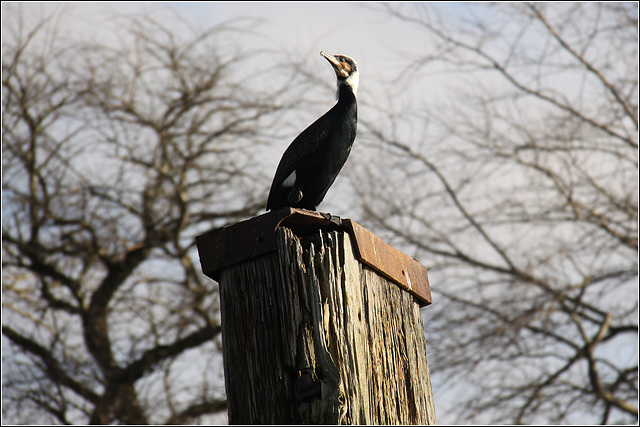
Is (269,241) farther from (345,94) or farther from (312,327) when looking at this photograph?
(345,94)

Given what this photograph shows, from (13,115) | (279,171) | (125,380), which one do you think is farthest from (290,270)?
(13,115)

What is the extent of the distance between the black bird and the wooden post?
68.3 inches

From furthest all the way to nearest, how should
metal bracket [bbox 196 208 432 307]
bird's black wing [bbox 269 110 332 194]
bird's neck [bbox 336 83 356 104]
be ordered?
bird's neck [bbox 336 83 356 104]
bird's black wing [bbox 269 110 332 194]
metal bracket [bbox 196 208 432 307]

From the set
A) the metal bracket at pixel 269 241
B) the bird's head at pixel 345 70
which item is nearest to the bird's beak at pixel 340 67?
the bird's head at pixel 345 70

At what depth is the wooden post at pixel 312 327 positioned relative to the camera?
1829 millimetres

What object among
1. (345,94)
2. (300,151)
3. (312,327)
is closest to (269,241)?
(312,327)

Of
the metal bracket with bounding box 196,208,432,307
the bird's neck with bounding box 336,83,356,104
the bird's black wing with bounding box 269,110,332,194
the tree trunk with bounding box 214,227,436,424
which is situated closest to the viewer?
the tree trunk with bounding box 214,227,436,424

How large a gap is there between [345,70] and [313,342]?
303cm

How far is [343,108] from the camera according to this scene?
4039mm

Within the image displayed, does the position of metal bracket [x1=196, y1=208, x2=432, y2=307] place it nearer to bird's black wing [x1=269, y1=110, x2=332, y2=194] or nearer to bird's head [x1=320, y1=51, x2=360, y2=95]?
bird's black wing [x1=269, y1=110, x2=332, y2=194]

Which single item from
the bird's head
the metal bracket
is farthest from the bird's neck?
the metal bracket

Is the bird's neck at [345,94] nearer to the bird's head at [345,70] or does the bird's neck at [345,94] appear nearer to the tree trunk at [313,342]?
the bird's head at [345,70]

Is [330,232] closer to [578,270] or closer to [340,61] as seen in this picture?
[340,61]

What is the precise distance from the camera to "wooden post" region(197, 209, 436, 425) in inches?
72.0
